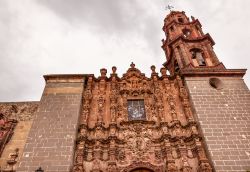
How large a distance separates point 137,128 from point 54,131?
12.2 feet

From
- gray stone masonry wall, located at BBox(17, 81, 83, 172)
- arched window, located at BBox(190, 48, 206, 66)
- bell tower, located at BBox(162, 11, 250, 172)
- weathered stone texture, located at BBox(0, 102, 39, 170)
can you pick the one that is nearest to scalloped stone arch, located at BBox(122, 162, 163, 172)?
bell tower, located at BBox(162, 11, 250, 172)

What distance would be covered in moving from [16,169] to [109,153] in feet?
12.1

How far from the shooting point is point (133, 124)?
1266 cm

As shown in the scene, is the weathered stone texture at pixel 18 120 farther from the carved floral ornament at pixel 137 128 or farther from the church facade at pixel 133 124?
the carved floral ornament at pixel 137 128

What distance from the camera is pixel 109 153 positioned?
37.5 ft

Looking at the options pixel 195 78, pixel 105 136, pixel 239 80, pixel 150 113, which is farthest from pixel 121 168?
pixel 239 80

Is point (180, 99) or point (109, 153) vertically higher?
point (180, 99)

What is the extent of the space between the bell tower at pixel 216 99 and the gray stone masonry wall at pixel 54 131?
18.7 ft

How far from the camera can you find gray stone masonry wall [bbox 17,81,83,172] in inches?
420

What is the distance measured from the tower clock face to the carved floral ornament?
0.51ft

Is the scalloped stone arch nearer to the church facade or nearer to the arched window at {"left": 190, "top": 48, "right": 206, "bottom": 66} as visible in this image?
the church facade

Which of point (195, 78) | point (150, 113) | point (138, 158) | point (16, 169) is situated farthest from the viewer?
point (195, 78)

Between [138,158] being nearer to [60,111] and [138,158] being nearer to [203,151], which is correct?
[203,151]

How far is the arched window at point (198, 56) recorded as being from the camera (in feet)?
58.4
